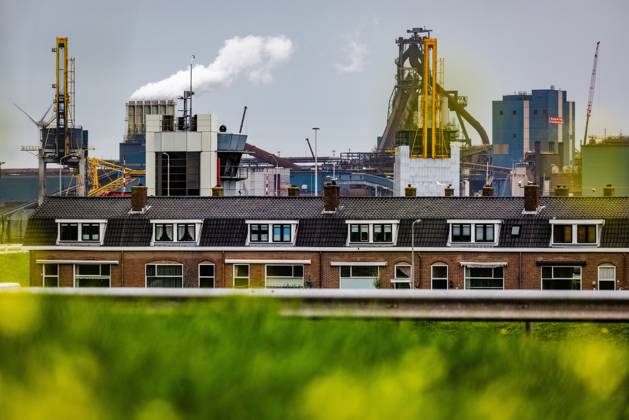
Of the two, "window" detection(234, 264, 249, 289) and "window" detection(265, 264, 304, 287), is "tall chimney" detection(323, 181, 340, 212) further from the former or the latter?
"window" detection(234, 264, 249, 289)

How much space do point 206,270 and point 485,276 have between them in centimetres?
1327

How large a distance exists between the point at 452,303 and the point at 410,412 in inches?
415

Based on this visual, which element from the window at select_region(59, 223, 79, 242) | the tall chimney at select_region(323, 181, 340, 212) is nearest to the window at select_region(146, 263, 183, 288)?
the window at select_region(59, 223, 79, 242)

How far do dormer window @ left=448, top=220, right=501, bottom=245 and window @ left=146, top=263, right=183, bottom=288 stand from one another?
13050 millimetres

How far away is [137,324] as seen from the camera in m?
5.27

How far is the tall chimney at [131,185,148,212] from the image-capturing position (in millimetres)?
58906

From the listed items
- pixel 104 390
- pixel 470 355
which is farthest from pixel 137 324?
pixel 470 355

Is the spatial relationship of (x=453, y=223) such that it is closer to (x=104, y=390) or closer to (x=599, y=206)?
(x=599, y=206)

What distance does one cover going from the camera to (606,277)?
5444cm

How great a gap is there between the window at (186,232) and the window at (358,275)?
24.8 feet

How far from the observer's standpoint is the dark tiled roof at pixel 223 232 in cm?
5641

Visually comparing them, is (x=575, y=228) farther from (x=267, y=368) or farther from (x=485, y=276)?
(x=267, y=368)

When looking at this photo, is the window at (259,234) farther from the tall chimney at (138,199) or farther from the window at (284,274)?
the tall chimney at (138,199)

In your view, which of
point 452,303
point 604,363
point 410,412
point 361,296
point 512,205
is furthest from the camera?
point 512,205
